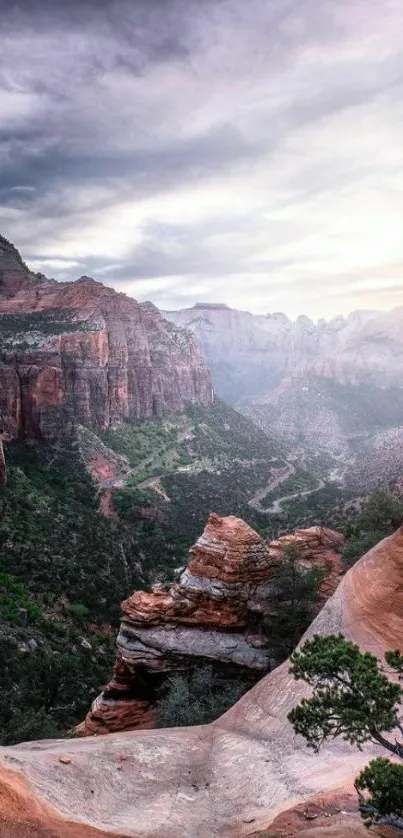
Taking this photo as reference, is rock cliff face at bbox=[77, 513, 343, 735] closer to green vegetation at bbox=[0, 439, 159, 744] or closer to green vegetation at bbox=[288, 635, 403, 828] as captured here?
green vegetation at bbox=[0, 439, 159, 744]

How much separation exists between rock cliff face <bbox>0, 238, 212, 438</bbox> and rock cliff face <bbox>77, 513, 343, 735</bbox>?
51.9 metres

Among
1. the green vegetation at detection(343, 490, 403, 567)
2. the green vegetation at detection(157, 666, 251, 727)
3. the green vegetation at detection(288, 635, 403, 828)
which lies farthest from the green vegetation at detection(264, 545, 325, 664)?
the green vegetation at detection(288, 635, 403, 828)

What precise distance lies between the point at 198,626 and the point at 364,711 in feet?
59.5

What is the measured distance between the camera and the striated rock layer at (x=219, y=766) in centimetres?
1398

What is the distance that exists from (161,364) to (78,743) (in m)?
112

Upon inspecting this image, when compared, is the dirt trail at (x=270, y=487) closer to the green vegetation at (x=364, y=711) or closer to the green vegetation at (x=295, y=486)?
the green vegetation at (x=295, y=486)

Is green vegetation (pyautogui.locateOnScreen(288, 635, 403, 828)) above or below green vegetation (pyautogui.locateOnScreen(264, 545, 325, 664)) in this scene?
above

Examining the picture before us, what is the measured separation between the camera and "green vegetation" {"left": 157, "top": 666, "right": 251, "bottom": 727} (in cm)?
2411

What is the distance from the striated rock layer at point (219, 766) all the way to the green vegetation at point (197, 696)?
260 cm

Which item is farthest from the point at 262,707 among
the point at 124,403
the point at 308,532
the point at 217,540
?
the point at 124,403

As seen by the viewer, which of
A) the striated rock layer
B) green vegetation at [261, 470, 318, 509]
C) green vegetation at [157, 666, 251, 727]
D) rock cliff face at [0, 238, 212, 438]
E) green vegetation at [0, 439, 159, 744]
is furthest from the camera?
green vegetation at [261, 470, 318, 509]

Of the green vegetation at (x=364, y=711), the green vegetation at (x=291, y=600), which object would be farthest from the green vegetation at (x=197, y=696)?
the green vegetation at (x=364, y=711)

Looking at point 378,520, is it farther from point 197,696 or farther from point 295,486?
point 295,486

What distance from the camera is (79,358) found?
91.6 metres
